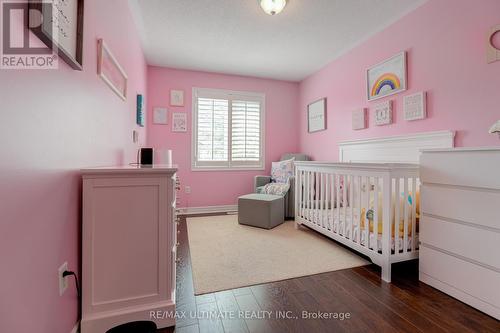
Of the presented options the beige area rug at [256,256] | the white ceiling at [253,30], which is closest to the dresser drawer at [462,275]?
the beige area rug at [256,256]

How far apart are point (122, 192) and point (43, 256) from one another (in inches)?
16.3

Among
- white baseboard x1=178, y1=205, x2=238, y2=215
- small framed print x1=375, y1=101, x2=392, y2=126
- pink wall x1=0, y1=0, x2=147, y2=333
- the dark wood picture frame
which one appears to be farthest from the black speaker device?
small framed print x1=375, y1=101, x2=392, y2=126

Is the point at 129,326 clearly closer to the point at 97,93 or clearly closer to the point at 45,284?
the point at 45,284

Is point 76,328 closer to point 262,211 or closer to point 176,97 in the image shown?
point 262,211

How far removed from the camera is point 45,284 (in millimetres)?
900

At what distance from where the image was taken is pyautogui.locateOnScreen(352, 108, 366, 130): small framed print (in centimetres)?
300

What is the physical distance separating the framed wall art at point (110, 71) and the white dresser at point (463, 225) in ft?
7.76

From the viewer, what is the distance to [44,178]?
89 centimetres

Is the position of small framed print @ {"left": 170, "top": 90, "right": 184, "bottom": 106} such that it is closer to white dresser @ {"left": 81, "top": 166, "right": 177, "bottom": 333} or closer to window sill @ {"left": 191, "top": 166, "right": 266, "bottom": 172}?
window sill @ {"left": 191, "top": 166, "right": 266, "bottom": 172}

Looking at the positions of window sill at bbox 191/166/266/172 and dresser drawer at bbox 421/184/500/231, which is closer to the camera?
dresser drawer at bbox 421/184/500/231

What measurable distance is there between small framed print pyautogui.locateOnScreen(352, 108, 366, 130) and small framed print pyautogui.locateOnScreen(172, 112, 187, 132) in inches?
105

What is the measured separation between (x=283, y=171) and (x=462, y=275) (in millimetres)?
2512

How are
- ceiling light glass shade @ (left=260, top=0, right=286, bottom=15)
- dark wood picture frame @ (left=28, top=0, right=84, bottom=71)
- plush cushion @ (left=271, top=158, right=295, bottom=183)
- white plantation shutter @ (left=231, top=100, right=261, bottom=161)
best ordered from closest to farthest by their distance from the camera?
dark wood picture frame @ (left=28, top=0, right=84, bottom=71)
ceiling light glass shade @ (left=260, top=0, right=286, bottom=15)
plush cushion @ (left=271, top=158, right=295, bottom=183)
white plantation shutter @ (left=231, top=100, right=261, bottom=161)

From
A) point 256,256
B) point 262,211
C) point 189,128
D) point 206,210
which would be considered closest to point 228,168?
point 206,210
